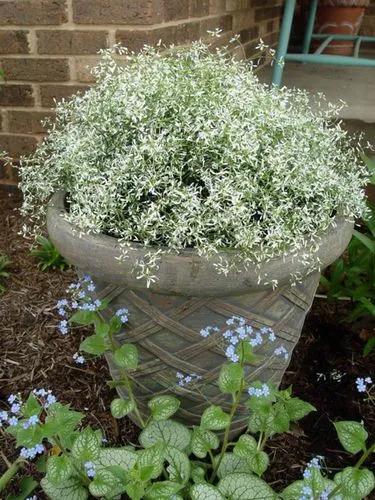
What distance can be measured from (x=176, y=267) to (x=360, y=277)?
42.2 inches

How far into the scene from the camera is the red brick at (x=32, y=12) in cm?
209

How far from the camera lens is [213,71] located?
1.39m

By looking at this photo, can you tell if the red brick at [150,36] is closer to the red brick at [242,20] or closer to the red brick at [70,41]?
the red brick at [70,41]

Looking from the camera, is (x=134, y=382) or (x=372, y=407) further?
(x=372, y=407)

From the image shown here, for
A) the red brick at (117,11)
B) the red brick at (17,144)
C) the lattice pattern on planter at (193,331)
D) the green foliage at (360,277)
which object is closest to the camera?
the lattice pattern on planter at (193,331)

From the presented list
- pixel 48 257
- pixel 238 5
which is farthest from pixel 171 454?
pixel 238 5

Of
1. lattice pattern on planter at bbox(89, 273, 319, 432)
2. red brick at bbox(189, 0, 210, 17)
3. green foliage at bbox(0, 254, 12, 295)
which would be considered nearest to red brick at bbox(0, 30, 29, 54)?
red brick at bbox(189, 0, 210, 17)

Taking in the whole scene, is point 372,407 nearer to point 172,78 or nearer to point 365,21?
point 172,78

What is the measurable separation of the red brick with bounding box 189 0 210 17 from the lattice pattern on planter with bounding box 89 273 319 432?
1489mm

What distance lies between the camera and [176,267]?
1104 millimetres

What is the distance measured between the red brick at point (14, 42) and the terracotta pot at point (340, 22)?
2831mm

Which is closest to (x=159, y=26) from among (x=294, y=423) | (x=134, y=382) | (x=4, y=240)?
(x=4, y=240)

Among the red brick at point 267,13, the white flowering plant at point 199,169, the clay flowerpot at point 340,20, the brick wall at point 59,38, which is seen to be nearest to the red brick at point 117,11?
the brick wall at point 59,38

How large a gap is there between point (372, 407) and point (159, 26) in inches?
60.5
